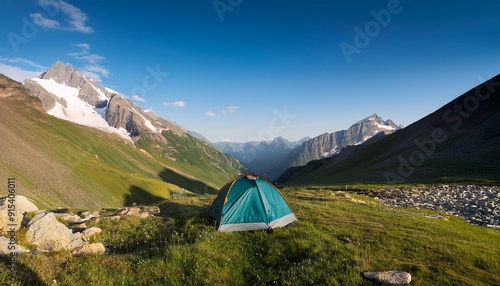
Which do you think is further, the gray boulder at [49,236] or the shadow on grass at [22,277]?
the gray boulder at [49,236]

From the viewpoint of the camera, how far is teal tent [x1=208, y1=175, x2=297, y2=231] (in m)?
16.6

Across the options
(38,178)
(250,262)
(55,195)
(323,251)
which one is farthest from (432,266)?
(38,178)

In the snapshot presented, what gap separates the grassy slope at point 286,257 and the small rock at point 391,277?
1.05 feet

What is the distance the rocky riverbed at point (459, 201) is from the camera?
21652 mm

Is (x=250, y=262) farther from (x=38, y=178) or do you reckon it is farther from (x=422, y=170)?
(x=38, y=178)

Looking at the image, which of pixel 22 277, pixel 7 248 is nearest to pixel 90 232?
pixel 7 248

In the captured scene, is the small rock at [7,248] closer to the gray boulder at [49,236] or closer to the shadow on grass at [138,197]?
the gray boulder at [49,236]

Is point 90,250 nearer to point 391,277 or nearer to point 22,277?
point 22,277

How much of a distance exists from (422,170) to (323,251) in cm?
5978

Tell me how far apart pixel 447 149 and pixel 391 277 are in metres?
86.9

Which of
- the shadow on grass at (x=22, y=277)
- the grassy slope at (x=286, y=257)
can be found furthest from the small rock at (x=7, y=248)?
the shadow on grass at (x=22, y=277)

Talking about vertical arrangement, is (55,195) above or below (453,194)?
below

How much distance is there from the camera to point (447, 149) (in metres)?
78.4

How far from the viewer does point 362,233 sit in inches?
579
